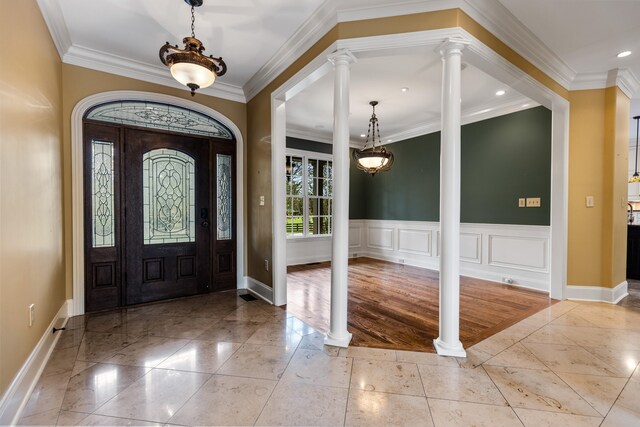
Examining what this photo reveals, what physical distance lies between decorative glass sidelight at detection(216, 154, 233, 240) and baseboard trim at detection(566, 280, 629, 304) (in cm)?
471

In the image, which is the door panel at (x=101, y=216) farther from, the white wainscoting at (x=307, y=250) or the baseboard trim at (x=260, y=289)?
the white wainscoting at (x=307, y=250)

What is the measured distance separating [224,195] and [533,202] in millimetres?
4591

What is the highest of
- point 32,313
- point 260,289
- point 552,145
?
point 552,145

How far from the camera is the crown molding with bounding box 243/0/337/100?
2.48 meters

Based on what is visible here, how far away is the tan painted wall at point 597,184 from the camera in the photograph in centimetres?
358

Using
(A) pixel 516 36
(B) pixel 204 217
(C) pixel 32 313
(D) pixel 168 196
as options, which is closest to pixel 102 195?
(D) pixel 168 196

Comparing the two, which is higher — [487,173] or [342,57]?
[342,57]

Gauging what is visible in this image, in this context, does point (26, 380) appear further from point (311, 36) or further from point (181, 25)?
point (311, 36)

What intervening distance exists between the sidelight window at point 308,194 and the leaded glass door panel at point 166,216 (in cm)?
237

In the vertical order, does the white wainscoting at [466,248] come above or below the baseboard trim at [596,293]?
above

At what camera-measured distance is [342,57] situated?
2.41 m

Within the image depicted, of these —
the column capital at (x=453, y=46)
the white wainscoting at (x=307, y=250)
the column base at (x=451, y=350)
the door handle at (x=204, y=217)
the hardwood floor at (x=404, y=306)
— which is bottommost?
the hardwood floor at (x=404, y=306)

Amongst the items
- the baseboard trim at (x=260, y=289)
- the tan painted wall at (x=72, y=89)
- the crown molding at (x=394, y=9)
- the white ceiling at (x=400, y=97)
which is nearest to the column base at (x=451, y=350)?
the baseboard trim at (x=260, y=289)

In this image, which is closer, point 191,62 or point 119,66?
point 191,62
